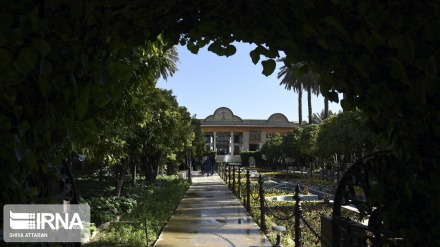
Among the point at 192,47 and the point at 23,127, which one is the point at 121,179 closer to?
the point at 192,47

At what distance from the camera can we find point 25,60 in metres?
1.73

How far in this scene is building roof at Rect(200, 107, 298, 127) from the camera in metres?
73.1

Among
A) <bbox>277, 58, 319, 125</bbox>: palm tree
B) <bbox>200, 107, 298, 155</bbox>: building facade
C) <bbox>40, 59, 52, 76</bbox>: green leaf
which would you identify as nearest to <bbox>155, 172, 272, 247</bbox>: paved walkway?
<bbox>40, 59, 52, 76</bbox>: green leaf

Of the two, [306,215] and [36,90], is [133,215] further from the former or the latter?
[36,90]

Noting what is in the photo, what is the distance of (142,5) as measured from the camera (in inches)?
81.4

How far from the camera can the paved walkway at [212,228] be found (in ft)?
23.4

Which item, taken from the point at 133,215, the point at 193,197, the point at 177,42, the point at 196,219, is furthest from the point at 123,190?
the point at 177,42

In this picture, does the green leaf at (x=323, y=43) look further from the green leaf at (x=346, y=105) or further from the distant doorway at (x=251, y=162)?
the distant doorway at (x=251, y=162)

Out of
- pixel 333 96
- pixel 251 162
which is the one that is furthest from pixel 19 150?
pixel 251 162

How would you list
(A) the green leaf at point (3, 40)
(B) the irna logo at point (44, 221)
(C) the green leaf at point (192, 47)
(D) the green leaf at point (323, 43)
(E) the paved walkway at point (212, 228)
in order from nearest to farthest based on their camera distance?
(A) the green leaf at point (3, 40)
(D) the green leaf at point (323, 43)
(B) the irna logo at point (44, 221)
(C) the green leaf at point (192, 47)
(E) the paved walkway at point (212, 228)

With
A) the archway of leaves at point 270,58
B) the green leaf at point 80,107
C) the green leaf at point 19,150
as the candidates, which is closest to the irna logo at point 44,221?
the archway of leaves at point 270,58

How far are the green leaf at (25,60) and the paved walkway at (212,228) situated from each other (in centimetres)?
564

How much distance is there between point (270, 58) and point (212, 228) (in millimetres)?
6880

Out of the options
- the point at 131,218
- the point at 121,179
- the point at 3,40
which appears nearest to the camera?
the point at 3,40
